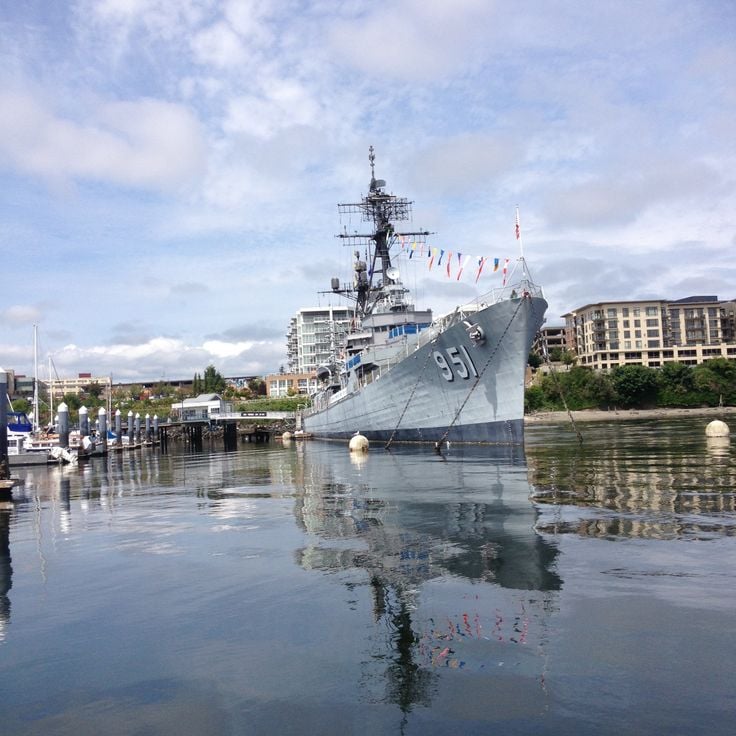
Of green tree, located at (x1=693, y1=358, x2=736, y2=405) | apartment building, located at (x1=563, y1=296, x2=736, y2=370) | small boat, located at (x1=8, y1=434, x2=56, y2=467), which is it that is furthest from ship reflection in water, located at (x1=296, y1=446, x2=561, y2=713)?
apartment building, located at (x1=563, y1=296, x2=736, y2=370)

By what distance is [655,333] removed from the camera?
106m

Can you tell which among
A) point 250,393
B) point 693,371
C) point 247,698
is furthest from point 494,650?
point 250,393

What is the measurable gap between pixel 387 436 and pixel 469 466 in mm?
16944

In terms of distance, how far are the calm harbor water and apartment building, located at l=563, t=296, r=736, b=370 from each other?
317 feet

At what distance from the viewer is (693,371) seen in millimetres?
93188

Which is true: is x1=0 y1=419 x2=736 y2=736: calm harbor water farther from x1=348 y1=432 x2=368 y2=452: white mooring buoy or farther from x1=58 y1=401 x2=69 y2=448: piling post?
x1=58 y1=401 x2=69 y2=448: piling post

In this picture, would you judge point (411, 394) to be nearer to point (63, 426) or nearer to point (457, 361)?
point (457, 361)

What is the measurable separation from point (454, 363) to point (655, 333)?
3351 inches

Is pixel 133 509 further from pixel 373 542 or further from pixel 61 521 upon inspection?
pixel 373 542

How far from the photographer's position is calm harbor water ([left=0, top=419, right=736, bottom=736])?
491 cm

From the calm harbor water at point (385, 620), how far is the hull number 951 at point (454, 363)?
16599 millimetres

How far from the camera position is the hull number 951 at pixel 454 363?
31.2m

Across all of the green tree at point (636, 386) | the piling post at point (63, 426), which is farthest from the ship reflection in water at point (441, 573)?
the green tree at point (636, 386)

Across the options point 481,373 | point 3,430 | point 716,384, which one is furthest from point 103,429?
point 716,384
